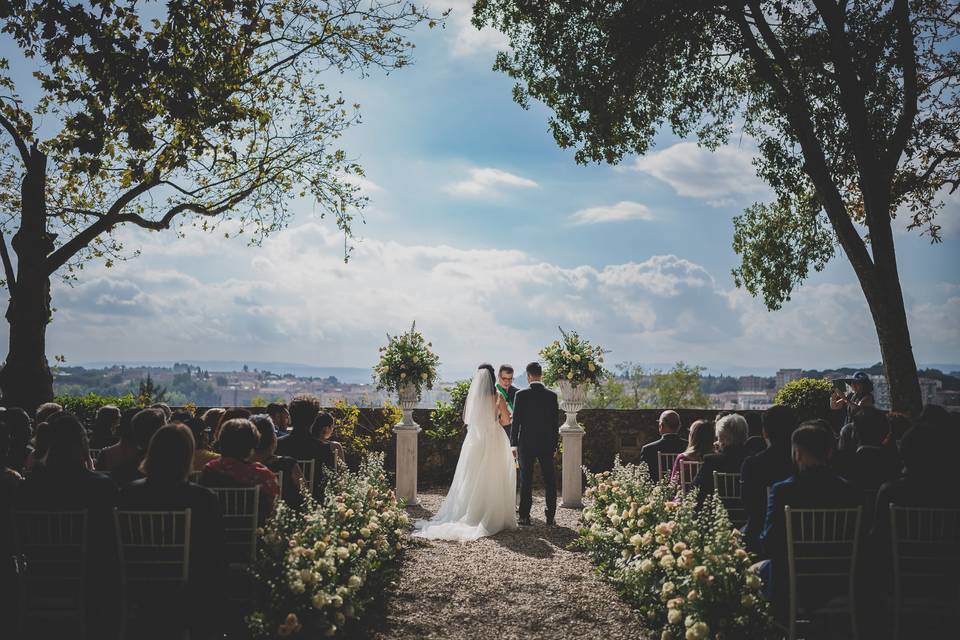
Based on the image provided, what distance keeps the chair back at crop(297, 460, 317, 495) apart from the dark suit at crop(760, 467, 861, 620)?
3955 millimetres

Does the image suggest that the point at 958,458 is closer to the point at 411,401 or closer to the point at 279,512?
the point at 279,512

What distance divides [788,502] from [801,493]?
0.09 metres

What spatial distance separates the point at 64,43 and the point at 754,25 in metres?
10.1

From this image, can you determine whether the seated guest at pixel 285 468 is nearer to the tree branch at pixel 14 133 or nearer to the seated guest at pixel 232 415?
the seated guest at pixel 232 415

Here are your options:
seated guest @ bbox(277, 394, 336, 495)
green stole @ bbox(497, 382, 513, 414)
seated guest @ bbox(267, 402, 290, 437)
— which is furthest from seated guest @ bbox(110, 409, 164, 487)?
green stole @ bbox(497, 382, 513, 414)

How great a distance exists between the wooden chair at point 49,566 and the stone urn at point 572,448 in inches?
312

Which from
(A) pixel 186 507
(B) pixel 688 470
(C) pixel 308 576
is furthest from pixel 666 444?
(A) pixel 186 507

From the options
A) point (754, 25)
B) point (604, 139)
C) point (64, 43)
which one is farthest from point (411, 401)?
point (754, 25)

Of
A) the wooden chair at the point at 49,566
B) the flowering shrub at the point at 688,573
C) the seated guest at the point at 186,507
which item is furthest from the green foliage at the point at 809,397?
the wooden chair at the point at 49,566

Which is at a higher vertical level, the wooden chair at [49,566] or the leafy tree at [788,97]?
the leafy tree at [788,97]

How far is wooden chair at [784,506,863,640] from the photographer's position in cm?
424

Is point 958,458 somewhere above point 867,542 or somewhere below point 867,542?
above

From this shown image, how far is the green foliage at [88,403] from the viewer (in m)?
13.1

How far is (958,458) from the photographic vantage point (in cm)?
480
